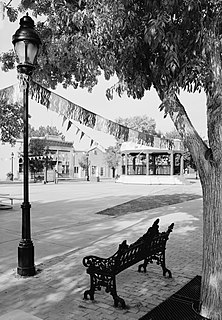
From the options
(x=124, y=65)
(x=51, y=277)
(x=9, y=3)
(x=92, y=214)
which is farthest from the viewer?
(x=92, y=214)

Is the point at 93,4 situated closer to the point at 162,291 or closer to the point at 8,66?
the point at 162,291

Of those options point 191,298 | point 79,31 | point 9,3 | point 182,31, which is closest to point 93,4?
point 79,31

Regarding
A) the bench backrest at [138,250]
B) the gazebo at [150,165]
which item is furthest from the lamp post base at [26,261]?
the gazebo at [150,165]

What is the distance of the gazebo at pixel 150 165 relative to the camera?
3672 centimetres

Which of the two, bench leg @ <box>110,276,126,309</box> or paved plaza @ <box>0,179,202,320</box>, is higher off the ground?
bench leg @ <box>110,276,126,309</box>

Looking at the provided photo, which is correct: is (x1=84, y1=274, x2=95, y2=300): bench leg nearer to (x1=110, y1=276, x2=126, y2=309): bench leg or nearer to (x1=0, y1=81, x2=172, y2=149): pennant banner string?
(x1=110, y1=276, x2=126, y2=309): bench leg

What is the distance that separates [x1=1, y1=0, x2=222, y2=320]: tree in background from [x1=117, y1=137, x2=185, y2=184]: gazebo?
30.3 metres

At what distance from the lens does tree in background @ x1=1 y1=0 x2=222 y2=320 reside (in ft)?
11.2

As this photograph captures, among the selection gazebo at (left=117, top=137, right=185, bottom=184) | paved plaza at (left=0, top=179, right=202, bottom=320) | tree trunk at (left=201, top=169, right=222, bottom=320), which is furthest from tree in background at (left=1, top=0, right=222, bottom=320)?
gazebo at (left=117, top=137, right=185, bottom=184)

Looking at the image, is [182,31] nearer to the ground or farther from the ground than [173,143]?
farther from the ground

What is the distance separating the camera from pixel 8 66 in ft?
26.3

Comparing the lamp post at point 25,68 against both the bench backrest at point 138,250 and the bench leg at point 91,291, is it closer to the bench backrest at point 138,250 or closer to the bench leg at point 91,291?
the bench leg at point 91,291

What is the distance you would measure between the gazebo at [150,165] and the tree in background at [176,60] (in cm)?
3026

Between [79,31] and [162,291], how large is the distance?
382 cm
